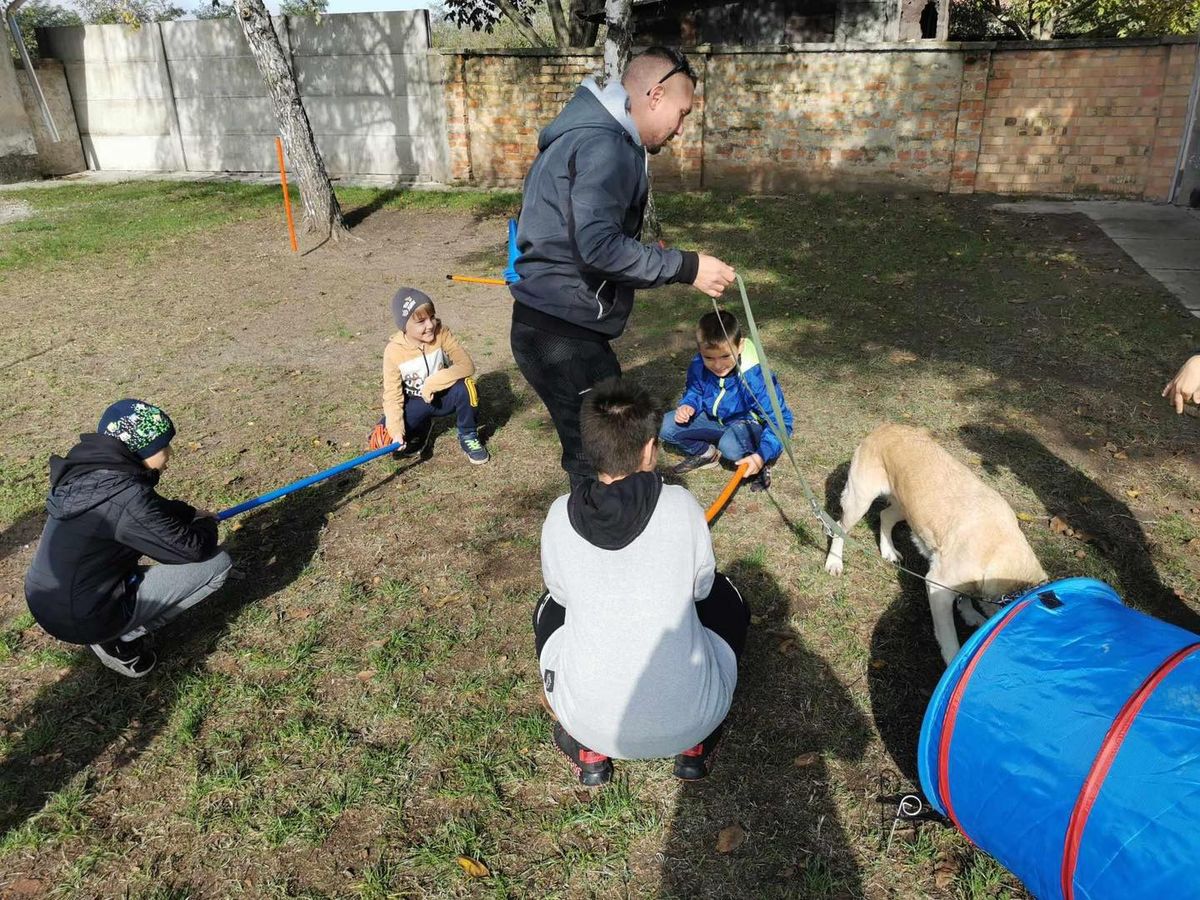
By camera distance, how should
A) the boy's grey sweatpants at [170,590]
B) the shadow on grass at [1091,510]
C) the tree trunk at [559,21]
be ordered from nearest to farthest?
the boy's grey sweatpants at [170,590] → the shadow on grass at [1091,510] → the tree trunk at [559,21]

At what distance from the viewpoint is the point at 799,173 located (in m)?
13.2

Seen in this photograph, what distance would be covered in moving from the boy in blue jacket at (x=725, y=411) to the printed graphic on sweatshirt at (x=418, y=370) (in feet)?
5.16

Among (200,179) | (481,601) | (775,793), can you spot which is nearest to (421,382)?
(481,601)

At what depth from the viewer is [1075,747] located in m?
2.10

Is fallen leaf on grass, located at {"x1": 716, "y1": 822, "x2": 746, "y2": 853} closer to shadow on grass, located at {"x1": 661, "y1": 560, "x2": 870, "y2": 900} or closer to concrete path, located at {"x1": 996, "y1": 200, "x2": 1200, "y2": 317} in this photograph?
shadow on grass, located at {"x1": 661, "y1": 560, "x2": 870, "y2": 900}

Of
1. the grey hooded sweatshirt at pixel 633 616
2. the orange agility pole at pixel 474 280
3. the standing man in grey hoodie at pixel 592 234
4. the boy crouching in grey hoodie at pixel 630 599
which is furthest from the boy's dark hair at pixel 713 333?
the orange agility pole at pixel 474 280

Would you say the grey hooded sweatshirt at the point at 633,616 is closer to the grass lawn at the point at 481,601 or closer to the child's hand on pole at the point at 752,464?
the grass lawn at the point at 481,601

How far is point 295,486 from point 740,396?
2.68 metres

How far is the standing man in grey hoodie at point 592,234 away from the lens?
2.98 metres

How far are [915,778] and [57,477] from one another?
3.54 m

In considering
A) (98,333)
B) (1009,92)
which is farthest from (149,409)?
(1009,92)

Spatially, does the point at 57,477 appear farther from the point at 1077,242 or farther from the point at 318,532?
the point at 1077,242

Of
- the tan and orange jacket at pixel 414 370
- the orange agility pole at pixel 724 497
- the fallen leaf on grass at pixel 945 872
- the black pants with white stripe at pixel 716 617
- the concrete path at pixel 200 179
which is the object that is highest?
the concrete path at pixel 200 179

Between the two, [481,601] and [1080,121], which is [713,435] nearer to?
[481,601]
